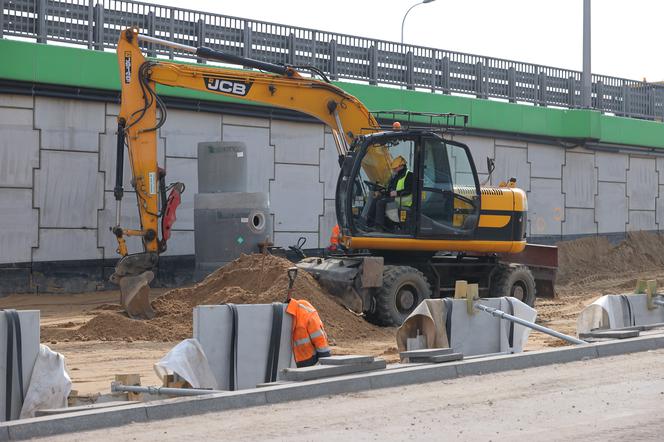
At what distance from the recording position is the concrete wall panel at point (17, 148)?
63.7 feet

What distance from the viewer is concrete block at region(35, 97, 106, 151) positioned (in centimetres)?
1992

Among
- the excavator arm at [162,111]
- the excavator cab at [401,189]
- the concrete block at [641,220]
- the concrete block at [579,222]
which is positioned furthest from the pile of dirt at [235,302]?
the concrete block at [641,220]

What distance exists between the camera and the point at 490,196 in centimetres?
1795

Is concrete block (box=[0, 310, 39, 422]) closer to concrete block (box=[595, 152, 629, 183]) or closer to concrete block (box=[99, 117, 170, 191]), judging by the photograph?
concrete block (box=[99, 117, 170, 191])

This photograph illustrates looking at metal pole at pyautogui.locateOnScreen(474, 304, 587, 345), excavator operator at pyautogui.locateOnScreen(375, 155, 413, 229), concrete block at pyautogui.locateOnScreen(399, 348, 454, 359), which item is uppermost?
excavator operator at pyautogui.locateOnScreen(375, 155, 413, 229)

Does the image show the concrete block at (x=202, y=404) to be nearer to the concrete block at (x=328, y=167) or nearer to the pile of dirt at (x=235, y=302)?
the pile of dirt at (x=235, y=302)

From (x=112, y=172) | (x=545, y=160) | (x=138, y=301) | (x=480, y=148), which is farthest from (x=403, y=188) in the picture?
(x=545, y=160)

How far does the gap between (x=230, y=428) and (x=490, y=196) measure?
10.5m

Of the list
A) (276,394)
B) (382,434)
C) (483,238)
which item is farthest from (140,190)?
(382,434)

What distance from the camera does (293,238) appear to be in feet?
77.5

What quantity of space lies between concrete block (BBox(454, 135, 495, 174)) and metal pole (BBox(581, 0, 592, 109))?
4573 mm

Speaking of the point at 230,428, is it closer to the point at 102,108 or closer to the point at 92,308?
the point at 92,308

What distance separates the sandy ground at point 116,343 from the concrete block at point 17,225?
0.84 metres

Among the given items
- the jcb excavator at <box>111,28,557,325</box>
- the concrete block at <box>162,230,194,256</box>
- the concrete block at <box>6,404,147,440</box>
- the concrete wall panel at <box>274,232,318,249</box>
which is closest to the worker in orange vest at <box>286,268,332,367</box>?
the concrete block at <box>6,404,147,440</box>
